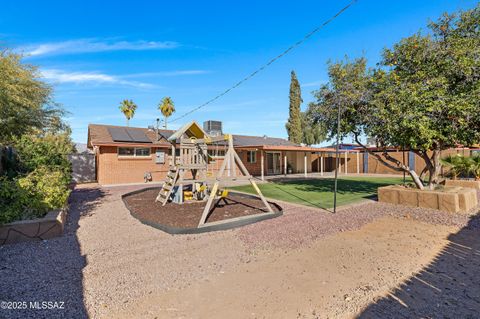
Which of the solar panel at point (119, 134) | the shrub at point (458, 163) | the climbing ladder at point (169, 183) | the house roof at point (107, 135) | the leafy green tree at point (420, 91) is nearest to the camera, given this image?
the leafy green tree at point (420, 91)

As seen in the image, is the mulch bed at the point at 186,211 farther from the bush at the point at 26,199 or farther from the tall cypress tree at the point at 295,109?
the tall cypress tree at the point at 295,109

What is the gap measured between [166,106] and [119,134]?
1218cm

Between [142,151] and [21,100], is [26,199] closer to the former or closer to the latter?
[21,100]

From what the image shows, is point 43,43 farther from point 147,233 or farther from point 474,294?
point 474,294

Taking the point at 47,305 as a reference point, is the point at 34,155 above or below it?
above

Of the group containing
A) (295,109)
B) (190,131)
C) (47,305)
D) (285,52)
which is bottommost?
(47,305)

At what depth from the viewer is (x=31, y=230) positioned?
4.69 meters

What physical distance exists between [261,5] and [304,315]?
10.8 meters

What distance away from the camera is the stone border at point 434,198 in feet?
22.9

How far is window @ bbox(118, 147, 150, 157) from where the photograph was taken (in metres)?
15.0

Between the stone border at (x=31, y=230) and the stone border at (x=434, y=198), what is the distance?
9.60 metres

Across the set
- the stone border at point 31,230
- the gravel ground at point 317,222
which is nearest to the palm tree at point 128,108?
the stone border at point 31,230

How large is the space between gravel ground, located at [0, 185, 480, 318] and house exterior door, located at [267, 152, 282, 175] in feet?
49.4

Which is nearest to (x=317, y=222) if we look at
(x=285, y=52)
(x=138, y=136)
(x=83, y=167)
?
(x=285, y=52)
